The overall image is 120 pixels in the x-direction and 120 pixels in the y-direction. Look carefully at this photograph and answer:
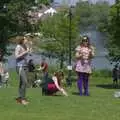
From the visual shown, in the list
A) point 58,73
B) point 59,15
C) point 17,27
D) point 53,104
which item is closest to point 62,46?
point 59,15

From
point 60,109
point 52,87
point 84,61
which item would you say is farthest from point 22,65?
point 84,61

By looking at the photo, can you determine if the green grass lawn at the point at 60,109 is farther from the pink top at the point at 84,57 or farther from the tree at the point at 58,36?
the tree at the point at 58,36

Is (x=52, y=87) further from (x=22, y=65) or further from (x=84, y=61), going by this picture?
A: (x=22, y=65)

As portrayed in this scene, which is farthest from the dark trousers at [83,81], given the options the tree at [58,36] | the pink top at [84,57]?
the tree at [58,36]

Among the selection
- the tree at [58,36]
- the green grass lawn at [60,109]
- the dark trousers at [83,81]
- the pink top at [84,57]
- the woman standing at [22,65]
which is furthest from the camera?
the tree at [58,36]

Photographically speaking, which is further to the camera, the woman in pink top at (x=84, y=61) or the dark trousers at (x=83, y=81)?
the dark trousers at (x=83, y=81)

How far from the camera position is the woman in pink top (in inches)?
725

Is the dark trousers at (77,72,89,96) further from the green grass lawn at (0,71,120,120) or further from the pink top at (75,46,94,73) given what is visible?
the green grass lawn at (0,71,120,120)

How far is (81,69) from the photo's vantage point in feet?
60.8

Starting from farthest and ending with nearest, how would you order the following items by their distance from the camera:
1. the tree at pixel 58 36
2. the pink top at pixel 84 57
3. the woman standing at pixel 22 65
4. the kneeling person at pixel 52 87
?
the tree at pixel 58 36
the pink top at pixel 84 57
the kneeling person at pixel 52 87
the woman standing at pixel 22 65

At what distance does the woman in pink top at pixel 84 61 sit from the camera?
60.4 ft

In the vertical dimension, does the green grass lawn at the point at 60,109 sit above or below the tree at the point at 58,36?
below

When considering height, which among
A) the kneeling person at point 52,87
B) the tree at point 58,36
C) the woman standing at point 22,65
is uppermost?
the tree at point 58,36

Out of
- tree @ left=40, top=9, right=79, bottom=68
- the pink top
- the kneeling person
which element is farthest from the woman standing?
tree @ left=40, top=9, right=79, bottom=68
